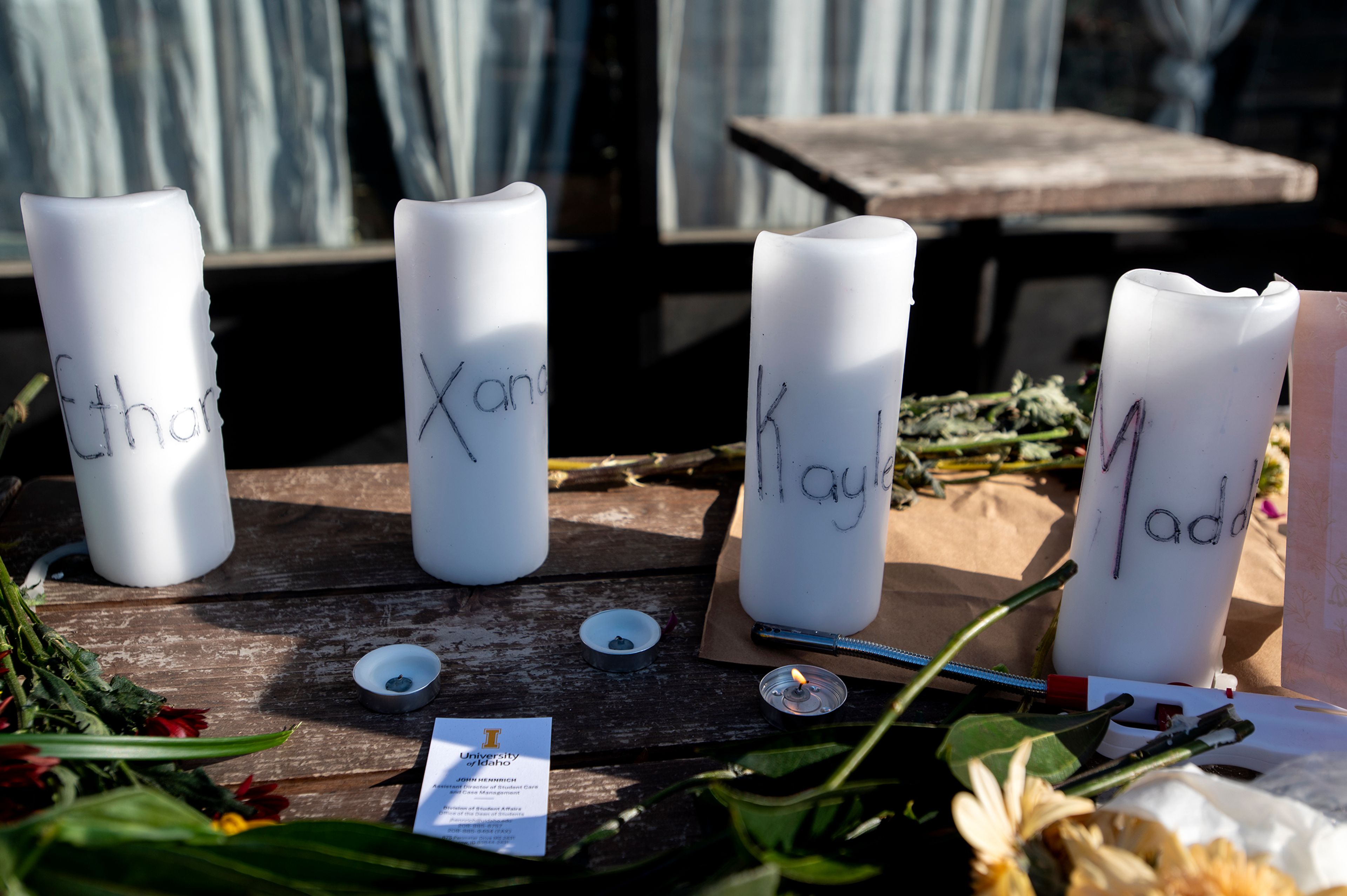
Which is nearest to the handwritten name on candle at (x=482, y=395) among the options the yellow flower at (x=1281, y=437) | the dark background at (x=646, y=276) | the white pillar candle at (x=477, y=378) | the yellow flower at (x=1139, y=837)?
the white pillar candle at (x=477, y=378)

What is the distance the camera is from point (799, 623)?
0.68 meters

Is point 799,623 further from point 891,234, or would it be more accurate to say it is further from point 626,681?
point 891,234

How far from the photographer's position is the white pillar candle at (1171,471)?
0.52 metres

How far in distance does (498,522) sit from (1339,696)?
574mm

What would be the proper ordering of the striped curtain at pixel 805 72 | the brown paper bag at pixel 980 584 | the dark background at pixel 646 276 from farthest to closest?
the striped curtain at pixel 805 72 → the dark background at pixel 646 276 → the brown paper bag at pixel 980 584

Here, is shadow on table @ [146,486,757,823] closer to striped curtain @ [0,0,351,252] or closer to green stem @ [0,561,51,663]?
green stem @ [0,561,51,663]

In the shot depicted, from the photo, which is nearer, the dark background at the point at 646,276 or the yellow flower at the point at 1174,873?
the yellow flower at the point at 1174,873

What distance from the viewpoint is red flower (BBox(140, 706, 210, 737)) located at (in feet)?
1.71

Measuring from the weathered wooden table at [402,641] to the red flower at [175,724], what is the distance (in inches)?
1.1

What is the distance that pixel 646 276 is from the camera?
2.06 meters

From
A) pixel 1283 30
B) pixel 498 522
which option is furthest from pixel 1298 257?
pixel 498 522

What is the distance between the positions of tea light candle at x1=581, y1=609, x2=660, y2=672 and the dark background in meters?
1.25

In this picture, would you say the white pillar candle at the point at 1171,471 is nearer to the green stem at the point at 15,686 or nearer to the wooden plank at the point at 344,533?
the wooden plank at the point at 344,533

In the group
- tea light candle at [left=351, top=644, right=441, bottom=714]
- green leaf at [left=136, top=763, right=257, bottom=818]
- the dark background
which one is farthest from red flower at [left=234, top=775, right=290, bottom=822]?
the dark background
